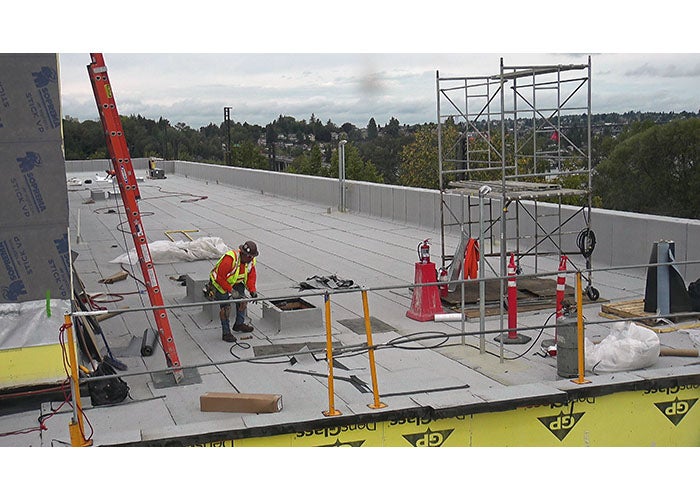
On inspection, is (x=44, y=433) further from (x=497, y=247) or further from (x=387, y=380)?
(x=497, y=247)

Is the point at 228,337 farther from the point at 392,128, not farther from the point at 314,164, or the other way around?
the point at 392,128

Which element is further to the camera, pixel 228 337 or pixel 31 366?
pixel 228 337

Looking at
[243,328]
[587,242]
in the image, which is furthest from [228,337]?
[587,242]

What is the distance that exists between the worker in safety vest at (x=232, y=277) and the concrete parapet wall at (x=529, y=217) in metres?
5.52

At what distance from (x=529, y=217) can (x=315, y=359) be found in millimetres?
9906

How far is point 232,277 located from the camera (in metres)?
11.6

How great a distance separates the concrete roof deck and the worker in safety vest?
41cm

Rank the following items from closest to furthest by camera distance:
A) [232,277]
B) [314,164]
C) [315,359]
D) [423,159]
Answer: [315,359] < [232,277] < [423,159] < [314,164]

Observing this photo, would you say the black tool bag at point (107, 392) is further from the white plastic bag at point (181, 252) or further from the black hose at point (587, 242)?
the white plastic bag at point (181, 252)

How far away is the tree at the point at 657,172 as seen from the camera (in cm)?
6156

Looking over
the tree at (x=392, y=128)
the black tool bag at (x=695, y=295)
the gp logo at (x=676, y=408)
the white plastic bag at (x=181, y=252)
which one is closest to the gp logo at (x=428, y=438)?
the gp logo at (x=676, y=408)

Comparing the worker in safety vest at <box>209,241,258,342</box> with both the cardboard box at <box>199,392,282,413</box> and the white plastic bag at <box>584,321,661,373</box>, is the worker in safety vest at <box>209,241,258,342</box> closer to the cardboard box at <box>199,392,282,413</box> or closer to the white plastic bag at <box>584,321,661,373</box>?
the cardboard box at <box>199,392,282,413</box>

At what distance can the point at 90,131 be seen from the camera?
82500 mm

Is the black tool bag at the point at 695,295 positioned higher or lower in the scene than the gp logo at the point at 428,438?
higher
